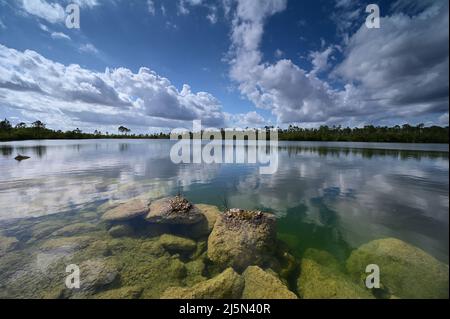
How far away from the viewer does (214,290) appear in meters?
4.89

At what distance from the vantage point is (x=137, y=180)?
19.1 m

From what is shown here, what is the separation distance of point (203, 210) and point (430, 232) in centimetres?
1075

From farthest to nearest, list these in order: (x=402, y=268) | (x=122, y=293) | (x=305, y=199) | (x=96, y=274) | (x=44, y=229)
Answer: (x=305, y=199), (x=44, y=229), (x=96, y=274), (x=402, y=268), (x=122, y=293)

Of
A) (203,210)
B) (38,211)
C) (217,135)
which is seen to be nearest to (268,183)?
(203,210)

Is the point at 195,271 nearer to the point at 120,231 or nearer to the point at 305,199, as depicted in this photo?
the point at 120,231

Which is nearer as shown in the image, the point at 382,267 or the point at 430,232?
the point at 382,267

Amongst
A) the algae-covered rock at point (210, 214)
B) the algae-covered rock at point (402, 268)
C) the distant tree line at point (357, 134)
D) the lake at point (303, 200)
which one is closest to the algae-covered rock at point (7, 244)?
the lake at point (303, 200)

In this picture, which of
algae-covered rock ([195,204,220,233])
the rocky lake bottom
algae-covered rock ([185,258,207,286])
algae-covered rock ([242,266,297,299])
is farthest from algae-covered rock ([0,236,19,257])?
algae-covered rock ([242,266,297,299])

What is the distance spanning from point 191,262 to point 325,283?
4.56 meters

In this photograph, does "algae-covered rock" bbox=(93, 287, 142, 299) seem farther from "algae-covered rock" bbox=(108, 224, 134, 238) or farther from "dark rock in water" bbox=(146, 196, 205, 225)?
"dark rock in water" bbox=(146, 196, 205, 225)

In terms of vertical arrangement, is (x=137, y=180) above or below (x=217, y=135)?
below

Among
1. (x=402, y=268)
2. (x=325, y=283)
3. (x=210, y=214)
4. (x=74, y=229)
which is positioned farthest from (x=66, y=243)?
(x=402, y=268)
